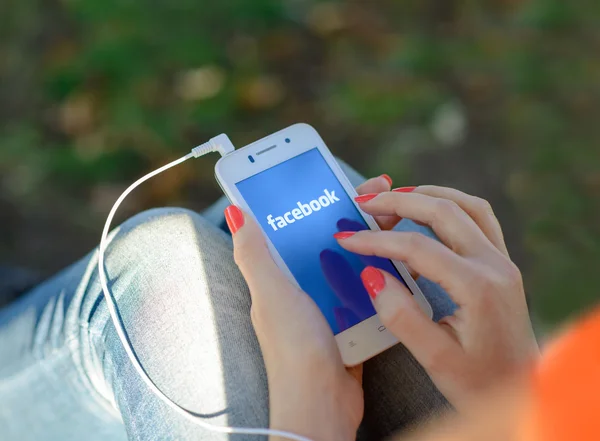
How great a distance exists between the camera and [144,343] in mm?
675

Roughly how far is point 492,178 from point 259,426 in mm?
962

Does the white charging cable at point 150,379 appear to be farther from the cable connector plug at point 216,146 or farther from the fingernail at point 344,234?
the fingernail at point 344,234

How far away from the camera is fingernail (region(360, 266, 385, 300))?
0.64 meters

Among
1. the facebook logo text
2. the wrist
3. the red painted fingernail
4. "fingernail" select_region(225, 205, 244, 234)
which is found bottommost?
the wrist

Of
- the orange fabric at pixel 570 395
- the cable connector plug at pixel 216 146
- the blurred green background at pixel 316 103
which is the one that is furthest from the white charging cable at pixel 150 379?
the blurred green background at pixel 316 103

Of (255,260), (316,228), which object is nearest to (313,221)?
(316,228)

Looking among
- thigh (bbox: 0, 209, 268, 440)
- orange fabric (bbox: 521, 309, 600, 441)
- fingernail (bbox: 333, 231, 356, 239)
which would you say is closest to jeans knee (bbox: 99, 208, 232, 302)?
thigh (bbox: 0, 209, 268, 440)

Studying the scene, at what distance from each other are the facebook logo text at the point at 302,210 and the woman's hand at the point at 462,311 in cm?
13

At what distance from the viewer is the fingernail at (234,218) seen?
67 centimetres

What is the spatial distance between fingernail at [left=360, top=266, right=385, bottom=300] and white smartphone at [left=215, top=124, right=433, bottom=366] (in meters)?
0.06

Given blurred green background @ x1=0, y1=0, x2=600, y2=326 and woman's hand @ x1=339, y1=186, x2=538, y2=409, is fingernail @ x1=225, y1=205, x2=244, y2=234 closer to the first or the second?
woman's hand @ x1=339, y1=186, x2=538, y2=409

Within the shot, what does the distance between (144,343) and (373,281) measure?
0.89 feet

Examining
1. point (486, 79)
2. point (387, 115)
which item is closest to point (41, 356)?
point (387, 115)

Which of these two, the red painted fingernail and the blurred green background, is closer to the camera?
the red painted fingernail
